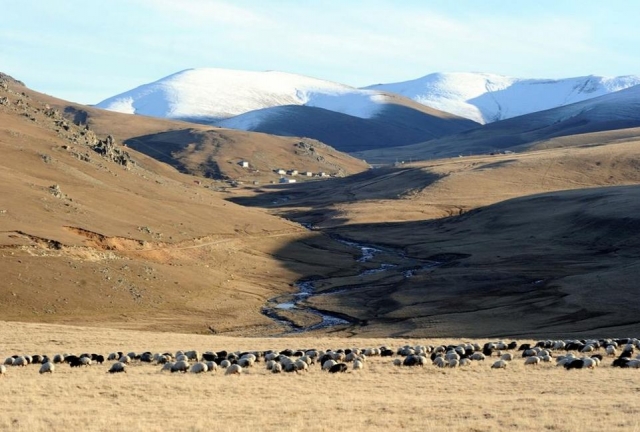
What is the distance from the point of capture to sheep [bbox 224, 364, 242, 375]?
34306mm

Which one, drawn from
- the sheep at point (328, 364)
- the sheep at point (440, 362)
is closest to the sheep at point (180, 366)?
the sheep at point (328, 364)

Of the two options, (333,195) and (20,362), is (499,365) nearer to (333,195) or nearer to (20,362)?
(20,362)

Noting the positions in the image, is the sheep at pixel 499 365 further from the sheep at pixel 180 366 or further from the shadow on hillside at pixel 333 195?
the shadow on hillside at pixel 333 195

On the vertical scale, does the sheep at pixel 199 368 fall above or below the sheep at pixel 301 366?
below

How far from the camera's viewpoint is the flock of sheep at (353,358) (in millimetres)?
34812

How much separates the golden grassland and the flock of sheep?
0.60m

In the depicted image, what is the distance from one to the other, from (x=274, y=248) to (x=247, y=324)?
128 feet

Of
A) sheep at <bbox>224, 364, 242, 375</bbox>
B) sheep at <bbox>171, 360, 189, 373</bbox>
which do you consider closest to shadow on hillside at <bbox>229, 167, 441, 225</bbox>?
sheep at <bbox>171, 360, 189, 373</bbox>

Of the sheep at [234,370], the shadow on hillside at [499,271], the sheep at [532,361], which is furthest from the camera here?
the shadow on hillside at [499,271]

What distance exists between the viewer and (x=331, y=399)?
27.6m

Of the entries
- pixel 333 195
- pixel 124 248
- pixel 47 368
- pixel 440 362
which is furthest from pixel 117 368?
pixel 333 195

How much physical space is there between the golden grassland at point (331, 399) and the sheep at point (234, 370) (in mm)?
594

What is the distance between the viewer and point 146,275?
Answer: 7475cm

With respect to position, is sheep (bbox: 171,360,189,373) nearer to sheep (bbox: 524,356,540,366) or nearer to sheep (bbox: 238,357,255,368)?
sheep (bbox: 238,357,255,368)
